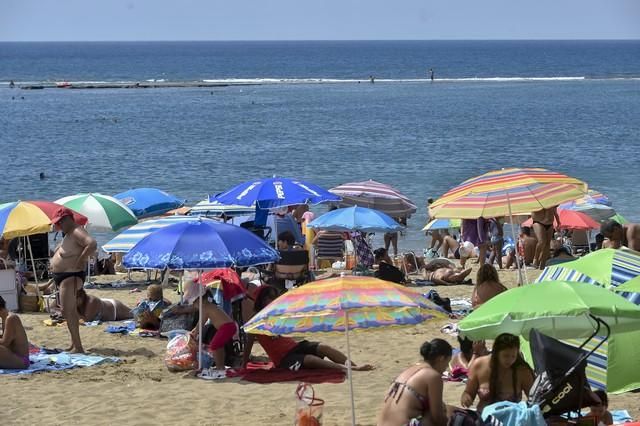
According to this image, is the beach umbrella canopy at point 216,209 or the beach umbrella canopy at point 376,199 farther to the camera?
the beach umbrella canopy at point 376,199

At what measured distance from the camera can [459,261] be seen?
17797 mm

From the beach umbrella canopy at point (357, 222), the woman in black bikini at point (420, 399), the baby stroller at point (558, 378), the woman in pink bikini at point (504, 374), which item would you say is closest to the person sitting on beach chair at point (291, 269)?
the beach umbrella canopy at point (357, 222)

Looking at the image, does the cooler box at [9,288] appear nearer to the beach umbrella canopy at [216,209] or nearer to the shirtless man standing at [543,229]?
the beach umbrella canopy at [216,209]

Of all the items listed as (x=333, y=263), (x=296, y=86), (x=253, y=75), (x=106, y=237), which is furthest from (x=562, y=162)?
(x=253, y=75)

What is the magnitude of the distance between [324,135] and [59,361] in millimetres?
38472

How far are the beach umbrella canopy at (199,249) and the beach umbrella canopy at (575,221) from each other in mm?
8367

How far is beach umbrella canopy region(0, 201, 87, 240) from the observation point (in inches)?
475

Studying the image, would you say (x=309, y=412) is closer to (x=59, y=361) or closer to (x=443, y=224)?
(x=59, y=361)

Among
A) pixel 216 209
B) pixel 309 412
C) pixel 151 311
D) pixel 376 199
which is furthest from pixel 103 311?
pixel 376 199

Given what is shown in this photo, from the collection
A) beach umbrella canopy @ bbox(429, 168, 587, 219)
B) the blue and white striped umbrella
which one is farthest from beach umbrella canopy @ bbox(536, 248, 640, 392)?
the blue and white striped umbrella

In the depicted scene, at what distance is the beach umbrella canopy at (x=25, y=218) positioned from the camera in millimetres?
12062

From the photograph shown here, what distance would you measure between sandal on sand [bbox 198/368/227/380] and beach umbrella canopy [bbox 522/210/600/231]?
28.5ft

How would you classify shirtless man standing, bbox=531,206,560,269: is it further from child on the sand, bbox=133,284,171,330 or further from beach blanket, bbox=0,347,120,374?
beach blanket, bbox=0,347,120,374

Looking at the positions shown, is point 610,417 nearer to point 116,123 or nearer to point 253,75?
point 116,123
